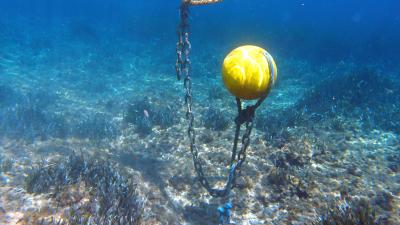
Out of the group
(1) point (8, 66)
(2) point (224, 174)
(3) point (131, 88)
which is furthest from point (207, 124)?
(1) point (8, 66)

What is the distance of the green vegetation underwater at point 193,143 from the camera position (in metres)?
5.50

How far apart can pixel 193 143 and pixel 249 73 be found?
7.83ft

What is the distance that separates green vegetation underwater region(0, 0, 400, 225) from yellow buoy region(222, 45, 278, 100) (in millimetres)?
22

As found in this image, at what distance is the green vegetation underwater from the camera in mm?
5500

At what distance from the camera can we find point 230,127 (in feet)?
33.8

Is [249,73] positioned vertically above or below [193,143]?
above

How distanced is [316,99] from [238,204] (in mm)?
9299

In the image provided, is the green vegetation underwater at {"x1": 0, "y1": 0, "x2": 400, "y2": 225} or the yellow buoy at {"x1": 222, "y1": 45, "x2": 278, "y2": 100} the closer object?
the yellow buoy at {"x1": 222, "y1": 45, "x2": 278, "y2": 100}

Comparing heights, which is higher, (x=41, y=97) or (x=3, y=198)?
(x=41, y=97)

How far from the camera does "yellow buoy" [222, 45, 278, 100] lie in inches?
166

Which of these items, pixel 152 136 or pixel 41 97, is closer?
pixel 152 136

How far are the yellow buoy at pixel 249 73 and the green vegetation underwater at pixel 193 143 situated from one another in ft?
0.07

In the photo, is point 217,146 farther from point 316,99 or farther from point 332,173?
point 316,99

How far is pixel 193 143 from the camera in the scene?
19.7ft
